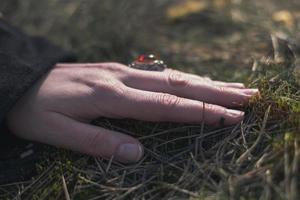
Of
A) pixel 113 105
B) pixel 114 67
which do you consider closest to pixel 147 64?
pixel 114 67

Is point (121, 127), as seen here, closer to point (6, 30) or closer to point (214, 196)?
point (214, 196)

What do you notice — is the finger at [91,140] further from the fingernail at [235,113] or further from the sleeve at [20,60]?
the fingernail at [235,113]

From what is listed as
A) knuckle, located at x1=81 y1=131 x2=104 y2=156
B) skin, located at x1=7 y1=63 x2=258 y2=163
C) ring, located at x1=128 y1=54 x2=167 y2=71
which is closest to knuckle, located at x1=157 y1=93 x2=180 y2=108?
skin, located at x1=7 y1=63 x2=258 y2=163

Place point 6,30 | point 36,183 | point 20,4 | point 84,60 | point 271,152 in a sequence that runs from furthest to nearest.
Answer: point 20,4, point 84,60, point 6,30, point 36,183, point 271,152

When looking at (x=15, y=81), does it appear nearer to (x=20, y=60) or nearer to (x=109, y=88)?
(x=20, y=60)

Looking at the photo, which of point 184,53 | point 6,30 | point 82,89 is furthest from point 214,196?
point 184,53

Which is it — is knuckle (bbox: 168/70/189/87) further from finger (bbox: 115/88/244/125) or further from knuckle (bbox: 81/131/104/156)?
knuckle (bbox: 81/131/104/156)

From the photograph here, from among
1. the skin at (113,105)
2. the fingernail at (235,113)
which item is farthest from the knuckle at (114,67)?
the fingernail at (235,113)
